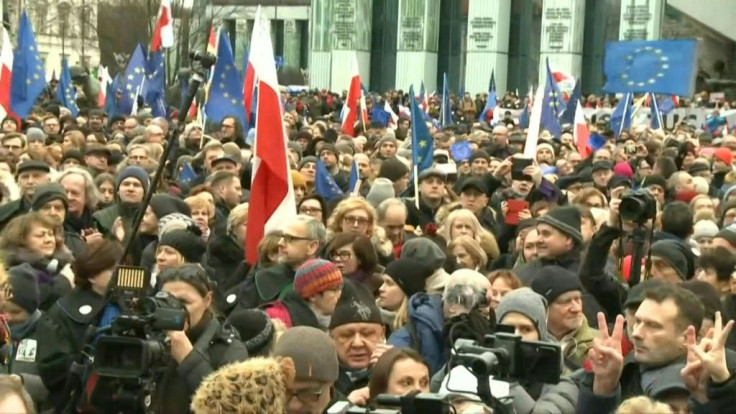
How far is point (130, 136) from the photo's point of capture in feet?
66.6

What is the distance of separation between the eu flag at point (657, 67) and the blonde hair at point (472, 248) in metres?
13.2

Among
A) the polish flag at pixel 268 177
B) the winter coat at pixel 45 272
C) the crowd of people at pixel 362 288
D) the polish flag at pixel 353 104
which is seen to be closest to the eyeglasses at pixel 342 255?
the crowd of people at pixel 362 288

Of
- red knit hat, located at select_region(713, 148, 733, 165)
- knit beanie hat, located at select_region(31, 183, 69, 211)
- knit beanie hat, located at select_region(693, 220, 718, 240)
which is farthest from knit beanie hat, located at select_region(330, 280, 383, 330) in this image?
red knit hat, located at select_region(713, 148, 733, 165)

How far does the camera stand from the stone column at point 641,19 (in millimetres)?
47875

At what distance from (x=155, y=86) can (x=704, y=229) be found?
1480 cm

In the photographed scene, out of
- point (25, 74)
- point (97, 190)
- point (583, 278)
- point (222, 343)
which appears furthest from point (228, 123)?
point (222, 343)

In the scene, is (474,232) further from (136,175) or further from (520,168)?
(520,168)

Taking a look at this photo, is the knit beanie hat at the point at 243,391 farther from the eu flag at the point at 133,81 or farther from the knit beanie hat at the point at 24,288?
the eu flag at the point at 133,81

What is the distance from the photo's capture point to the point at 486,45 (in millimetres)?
53281

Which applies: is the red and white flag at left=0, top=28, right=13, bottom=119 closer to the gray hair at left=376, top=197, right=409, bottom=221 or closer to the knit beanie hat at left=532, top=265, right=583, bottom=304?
the gray hair at left=376, top=197, right=409, bottom=221

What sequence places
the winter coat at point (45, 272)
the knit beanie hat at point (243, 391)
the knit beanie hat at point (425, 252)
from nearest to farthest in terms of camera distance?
the knit beanie hat at point (243, 391) < the winter coat at point (45, 272) < the knit beanie hat at point (425, 252)

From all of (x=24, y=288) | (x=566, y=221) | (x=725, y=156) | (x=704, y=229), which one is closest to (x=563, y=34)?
(x=725, y=156)

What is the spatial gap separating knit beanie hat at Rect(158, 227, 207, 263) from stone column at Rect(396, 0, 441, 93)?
146ft

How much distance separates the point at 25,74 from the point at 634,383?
53.1 ft
